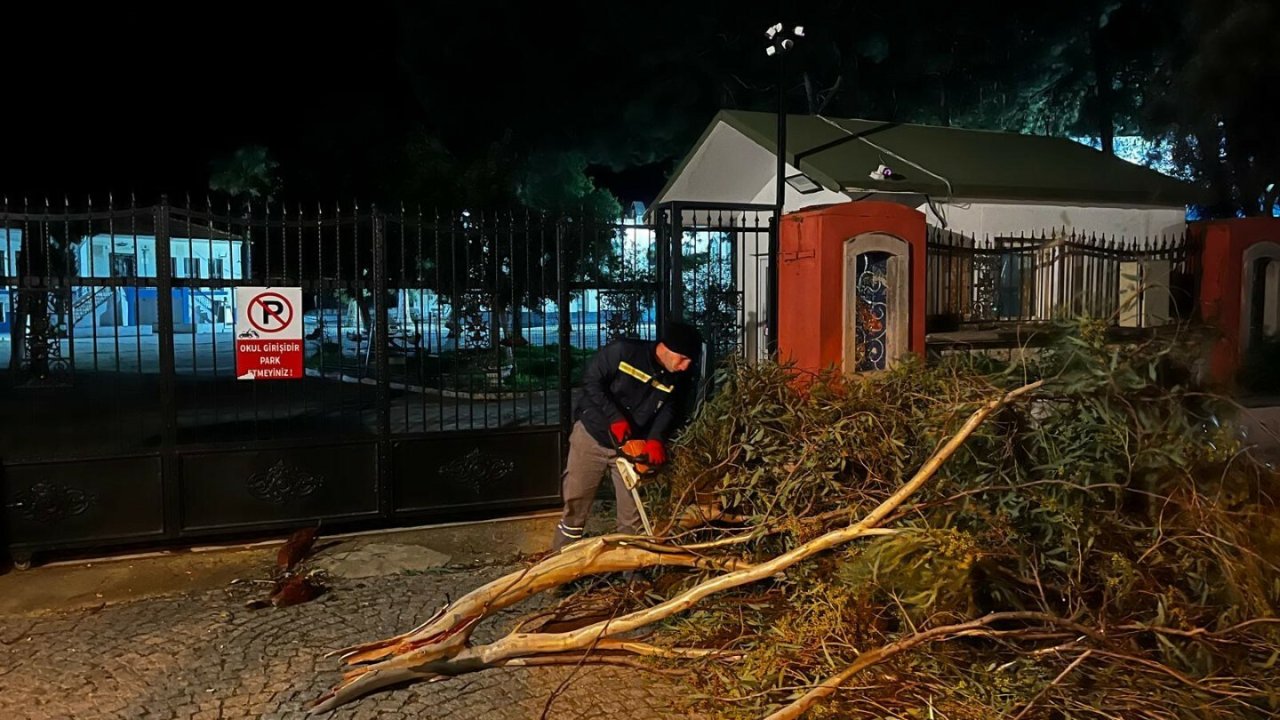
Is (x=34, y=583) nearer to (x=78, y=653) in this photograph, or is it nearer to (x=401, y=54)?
(x=78, y=653)

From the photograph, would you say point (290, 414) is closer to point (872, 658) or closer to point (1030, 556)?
point (872, 658)

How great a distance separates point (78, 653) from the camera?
Answer: 4426 mm

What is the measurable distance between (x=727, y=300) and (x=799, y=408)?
307 cm

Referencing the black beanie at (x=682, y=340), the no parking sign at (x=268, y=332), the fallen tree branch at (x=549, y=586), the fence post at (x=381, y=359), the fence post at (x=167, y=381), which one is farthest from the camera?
the fence post at (x=381, y=359)

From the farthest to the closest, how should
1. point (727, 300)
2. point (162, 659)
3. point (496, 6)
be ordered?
point (496, 6)
point (727, 300)
point (162, 659)

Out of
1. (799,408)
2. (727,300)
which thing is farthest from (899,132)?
(799,408)

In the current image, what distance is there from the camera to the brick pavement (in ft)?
12.7

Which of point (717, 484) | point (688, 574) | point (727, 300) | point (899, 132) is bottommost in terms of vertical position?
point (688, 574)

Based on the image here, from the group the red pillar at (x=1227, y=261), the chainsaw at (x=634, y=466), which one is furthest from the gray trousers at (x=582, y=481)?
the red pillar at (x=1227, y=261)

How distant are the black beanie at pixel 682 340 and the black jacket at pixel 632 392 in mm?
202

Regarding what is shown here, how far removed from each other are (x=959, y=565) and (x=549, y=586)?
6.35 feet

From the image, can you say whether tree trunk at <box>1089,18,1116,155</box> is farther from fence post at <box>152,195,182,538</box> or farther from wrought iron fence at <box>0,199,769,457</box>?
fence post at <box>152,195,182,538</box>

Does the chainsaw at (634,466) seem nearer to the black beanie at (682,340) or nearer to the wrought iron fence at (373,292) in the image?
the black beanie at (682,340)

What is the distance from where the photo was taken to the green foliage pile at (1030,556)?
3.30 metres
